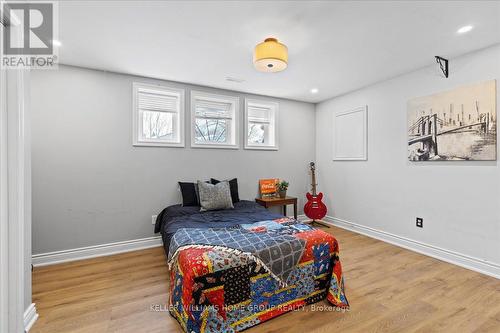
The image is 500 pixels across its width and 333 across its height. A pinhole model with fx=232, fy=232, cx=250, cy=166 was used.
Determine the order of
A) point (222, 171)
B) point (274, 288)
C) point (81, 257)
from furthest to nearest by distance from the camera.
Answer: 1. point (222, 171)
2. point (81, 257)
3. point (274, 288)

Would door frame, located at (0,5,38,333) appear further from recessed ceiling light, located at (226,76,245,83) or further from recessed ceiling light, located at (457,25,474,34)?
recessed ceiling light, located at (457,25,474,34)

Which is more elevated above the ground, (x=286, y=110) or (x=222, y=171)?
(x=286, y=110)

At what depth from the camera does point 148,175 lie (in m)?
3.36

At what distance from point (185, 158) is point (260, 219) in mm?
1617

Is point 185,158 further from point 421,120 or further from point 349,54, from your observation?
point 421,120

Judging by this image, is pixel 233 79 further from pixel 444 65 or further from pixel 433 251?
pixel 433 251

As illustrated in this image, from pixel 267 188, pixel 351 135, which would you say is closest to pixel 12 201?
pixel 267 188

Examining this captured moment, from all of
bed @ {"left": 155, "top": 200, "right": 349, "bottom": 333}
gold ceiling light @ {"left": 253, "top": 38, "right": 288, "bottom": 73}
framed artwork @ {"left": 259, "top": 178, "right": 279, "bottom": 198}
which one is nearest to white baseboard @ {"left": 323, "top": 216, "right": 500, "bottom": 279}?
framed artwork @ {"left": 259, "top": 178, "right": 279, "bottom": 198}

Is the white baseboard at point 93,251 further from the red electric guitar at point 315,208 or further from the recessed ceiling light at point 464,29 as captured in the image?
the recessed ceiling light at point 464,29

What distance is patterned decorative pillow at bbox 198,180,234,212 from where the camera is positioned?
10.5ft

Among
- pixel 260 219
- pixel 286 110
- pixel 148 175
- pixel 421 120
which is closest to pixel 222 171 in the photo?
pixel 148 175

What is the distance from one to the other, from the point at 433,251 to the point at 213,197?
2.94 meters

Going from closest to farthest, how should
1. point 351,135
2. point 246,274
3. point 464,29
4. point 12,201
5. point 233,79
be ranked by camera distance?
point 12,201, point 246,274, point 464,29, point 233,79, point 351,135

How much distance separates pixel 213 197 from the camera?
10.6ft
